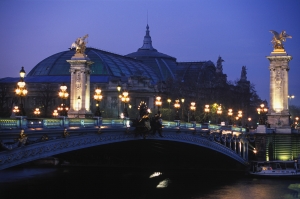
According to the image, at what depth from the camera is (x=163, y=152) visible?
64.5 m

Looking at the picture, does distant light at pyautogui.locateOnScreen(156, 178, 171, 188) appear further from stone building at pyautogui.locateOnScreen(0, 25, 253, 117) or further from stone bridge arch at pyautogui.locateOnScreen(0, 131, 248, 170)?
stone building at pyautogui.locateOnScreen(0, 25, 253, 117)

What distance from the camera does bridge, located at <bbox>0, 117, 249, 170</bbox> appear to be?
1094 inches

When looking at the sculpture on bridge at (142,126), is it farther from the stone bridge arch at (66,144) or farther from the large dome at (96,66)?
the large dome at (96,66)

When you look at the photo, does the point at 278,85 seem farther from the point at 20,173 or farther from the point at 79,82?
the point at 20,173

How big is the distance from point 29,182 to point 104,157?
1503 cm

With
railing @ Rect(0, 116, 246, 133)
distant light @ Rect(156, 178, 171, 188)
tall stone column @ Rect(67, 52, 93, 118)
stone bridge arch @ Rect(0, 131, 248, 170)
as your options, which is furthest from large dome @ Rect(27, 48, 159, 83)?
railing @ Rect(0, 116, 246, 133)

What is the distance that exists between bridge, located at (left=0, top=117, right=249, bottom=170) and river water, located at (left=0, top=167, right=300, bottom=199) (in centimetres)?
425

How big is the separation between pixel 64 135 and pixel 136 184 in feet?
91.4

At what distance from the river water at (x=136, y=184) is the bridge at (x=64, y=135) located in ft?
14.0

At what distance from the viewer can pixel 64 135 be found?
32.5 metres

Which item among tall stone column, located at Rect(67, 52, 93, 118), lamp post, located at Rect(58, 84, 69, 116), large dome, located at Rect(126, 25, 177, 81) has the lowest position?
lamp post, located at Rect(58, 84, 69, 116)

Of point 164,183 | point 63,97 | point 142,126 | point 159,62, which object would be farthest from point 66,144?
point 159,62

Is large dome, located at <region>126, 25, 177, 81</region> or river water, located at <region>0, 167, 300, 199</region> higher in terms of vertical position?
large dome, located at <region>126, 25, 177, 81</region>

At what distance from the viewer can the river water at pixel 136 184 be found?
5195cm
